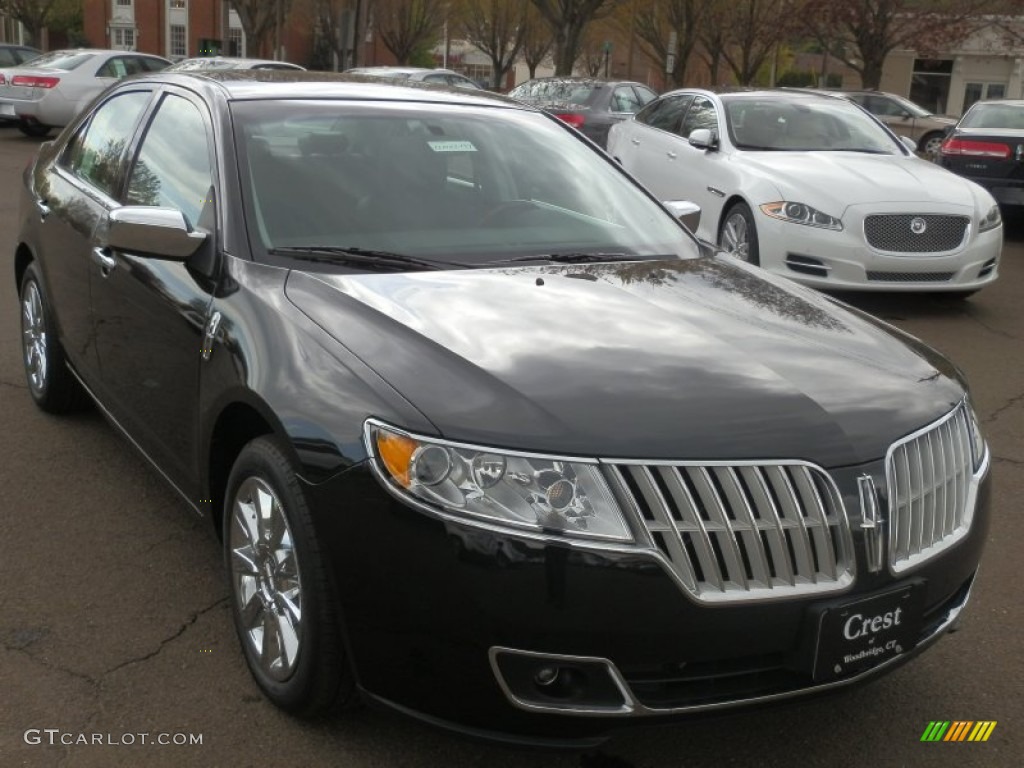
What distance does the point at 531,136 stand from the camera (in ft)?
14.5

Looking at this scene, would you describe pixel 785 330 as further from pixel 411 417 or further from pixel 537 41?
pixel 537 41

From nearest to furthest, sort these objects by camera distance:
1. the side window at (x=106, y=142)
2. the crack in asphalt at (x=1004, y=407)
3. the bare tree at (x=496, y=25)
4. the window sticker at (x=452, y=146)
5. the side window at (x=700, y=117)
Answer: the window sticker at (x=452, y=146), the side window at (x=106, y=142), the crack in asphalt at (x=1004, y=407), the side window at (x=700, y=117), the bare tree at (x=496, y=25)

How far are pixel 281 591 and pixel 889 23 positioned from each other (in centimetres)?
2905

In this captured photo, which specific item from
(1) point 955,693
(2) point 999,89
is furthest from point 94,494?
(2) point 999,89

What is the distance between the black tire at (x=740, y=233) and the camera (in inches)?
340

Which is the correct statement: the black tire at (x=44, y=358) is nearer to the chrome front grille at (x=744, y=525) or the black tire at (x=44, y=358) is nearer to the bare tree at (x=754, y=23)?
the chrome front grille at (x=744, y=525)

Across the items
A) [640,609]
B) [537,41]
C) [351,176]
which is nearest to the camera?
[640,609]

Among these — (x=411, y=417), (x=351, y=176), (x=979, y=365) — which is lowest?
(x=979, y=365)

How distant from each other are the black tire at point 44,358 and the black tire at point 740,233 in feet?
15.9

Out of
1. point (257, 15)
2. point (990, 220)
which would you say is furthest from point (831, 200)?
point (257, 15)

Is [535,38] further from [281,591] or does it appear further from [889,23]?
[281,591]

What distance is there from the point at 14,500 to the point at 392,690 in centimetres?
244

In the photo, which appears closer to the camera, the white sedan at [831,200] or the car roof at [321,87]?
the car roof at [321,87]

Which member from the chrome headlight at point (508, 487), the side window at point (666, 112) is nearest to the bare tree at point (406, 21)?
the side window at point (666, 112)
